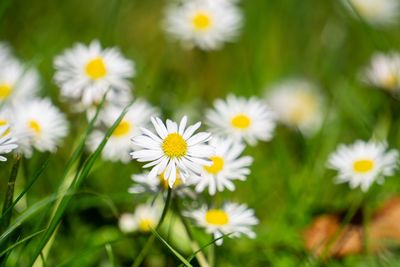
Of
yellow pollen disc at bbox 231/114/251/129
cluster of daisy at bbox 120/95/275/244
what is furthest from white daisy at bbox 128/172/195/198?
yellow pollen disc at bbox 231/114/251/129

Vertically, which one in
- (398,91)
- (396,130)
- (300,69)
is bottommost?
(396,130)

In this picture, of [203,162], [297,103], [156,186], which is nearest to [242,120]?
[156,186]

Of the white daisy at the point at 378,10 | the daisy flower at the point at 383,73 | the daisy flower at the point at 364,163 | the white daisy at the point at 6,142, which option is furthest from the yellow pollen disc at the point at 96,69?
the white daisy at the point at 378,10

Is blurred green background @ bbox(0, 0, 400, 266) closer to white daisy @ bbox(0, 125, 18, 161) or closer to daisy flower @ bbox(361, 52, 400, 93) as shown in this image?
daisy flower @ bbox(361, 52, 400, 93)

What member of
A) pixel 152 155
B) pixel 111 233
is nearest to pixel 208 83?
pixel 111 233

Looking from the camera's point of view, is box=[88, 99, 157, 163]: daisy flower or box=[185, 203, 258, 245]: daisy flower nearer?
box=[185, 203, 258, 245]: daisy flower

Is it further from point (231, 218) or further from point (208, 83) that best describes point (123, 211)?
point (208, 83)

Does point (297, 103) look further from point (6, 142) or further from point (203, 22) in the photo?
point (6, 142)

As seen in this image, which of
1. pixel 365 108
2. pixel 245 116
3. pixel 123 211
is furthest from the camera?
pixel 365 108
